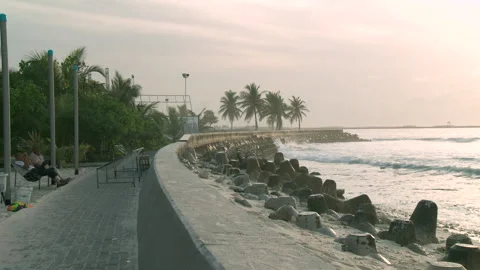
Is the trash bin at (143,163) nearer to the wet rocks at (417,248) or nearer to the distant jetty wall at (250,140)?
the distant jetty wall at (250,140)

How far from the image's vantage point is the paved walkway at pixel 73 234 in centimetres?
559

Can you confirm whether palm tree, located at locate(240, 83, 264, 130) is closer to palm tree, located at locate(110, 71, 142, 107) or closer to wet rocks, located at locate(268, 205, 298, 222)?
palm tree, located at locate(110, 71, 142, 107)

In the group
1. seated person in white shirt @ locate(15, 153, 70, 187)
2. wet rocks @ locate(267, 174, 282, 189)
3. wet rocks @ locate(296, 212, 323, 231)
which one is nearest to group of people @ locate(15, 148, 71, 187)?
seated person in white shirt @ locate(15, 153, 70, 187)

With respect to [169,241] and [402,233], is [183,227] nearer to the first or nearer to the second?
[169,241]

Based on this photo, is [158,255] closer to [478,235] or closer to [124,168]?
[478,235]

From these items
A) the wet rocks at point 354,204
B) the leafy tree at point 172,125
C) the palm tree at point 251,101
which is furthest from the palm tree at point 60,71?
the palm tree at point 251,101

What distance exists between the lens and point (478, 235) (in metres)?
9.80

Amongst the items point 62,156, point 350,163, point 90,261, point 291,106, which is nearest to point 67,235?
point 90,261

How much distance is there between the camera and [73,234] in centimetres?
704

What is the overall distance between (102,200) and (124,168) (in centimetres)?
407

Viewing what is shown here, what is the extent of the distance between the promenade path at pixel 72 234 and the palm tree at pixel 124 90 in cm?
2442

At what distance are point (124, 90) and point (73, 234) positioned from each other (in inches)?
1154

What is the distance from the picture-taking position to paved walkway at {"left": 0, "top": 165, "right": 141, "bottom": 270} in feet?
18.4

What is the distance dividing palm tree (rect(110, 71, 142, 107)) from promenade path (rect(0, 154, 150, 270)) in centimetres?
2442
